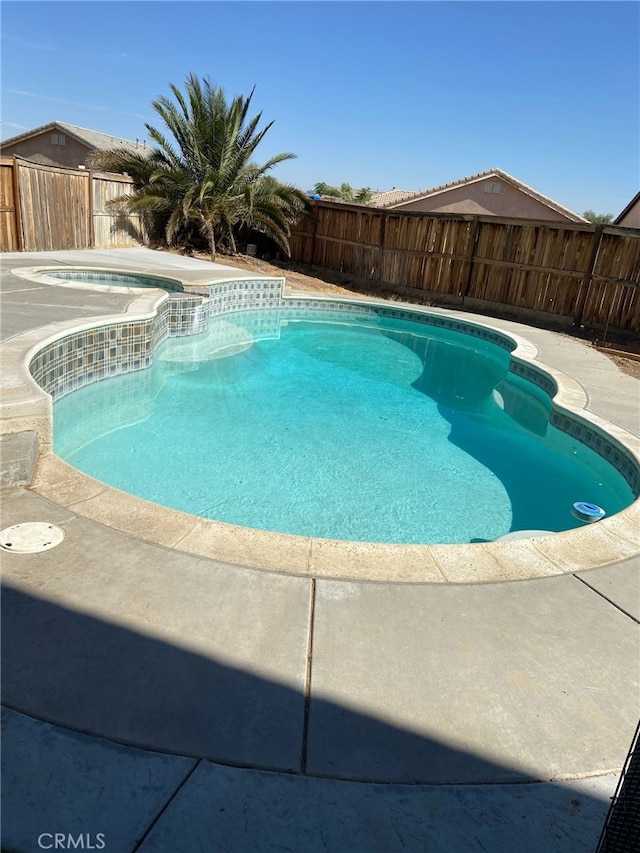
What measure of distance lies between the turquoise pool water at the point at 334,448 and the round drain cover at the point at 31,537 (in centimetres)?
169

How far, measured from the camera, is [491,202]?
80.1 feet

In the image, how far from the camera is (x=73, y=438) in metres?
5.46

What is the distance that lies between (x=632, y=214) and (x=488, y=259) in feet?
41.8

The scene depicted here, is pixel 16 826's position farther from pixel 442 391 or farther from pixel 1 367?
pixel 442 391

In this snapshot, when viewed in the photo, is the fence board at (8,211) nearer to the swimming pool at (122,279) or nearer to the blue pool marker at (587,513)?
the swimming pool at (122,279)

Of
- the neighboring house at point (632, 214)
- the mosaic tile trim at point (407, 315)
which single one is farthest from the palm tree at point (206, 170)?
the neighboring house at point (632, 214)

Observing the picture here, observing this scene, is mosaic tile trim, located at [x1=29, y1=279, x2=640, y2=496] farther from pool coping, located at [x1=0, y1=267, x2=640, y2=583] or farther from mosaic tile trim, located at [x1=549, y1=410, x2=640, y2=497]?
pool coping, located at [x1=0, y1=267, x2=640, y2=583]

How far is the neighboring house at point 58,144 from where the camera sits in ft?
80.4

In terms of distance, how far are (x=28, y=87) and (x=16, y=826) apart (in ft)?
68.8

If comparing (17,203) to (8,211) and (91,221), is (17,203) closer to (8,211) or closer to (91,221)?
(8,211)

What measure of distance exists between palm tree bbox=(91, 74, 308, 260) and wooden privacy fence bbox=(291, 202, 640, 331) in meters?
1.59

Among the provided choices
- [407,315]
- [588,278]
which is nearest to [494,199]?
[588,278]

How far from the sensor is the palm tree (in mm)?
16078

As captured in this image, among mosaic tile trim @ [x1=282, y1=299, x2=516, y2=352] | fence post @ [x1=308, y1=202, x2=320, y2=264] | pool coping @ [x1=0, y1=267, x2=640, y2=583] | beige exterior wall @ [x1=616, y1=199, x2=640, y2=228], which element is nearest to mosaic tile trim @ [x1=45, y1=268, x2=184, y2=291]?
mosaic tile trim @ [x1=282, y1=299, x2=516, y2=352]
